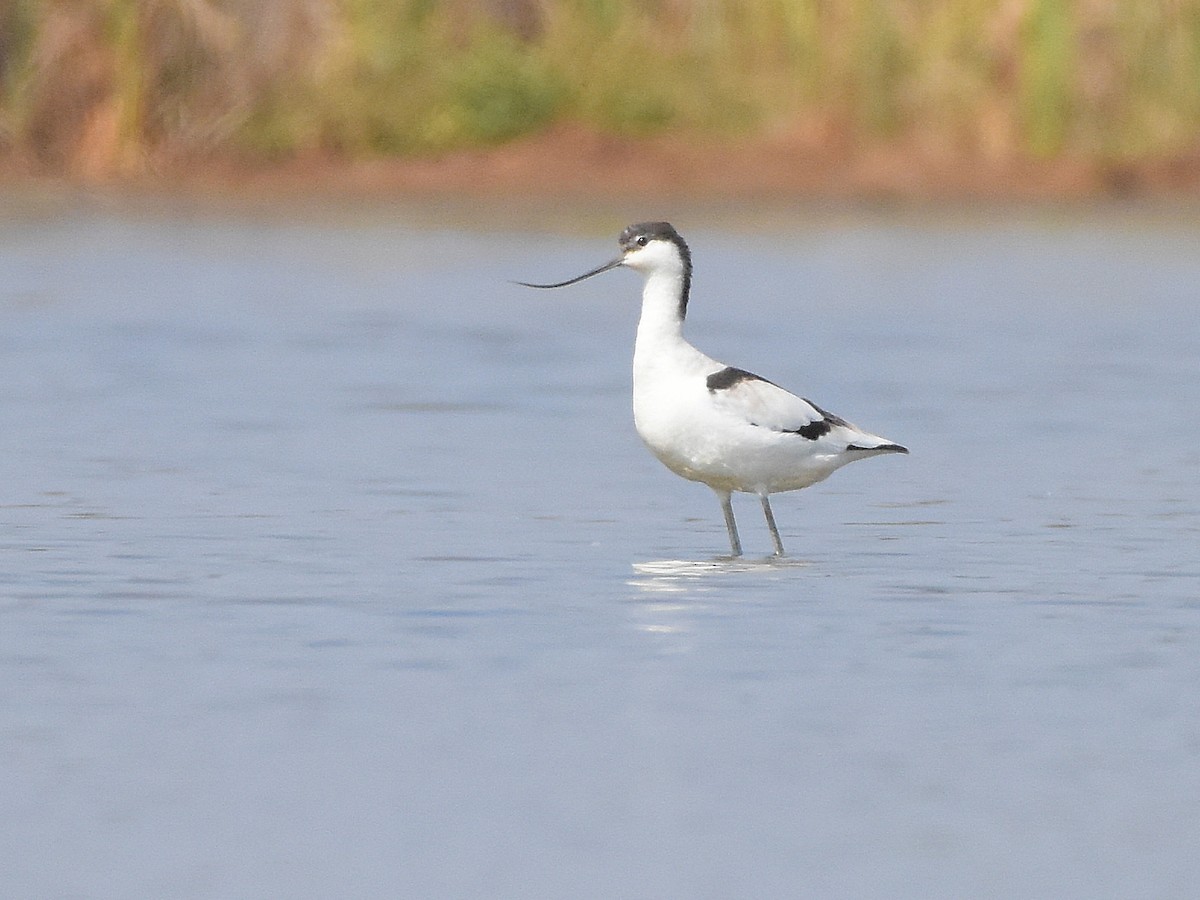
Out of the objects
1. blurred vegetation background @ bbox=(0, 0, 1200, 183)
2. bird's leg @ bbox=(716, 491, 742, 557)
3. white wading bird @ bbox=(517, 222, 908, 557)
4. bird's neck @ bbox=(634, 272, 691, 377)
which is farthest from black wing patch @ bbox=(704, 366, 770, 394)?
blurred vegetation background @ bbox=(0, 0, 1200, 183)

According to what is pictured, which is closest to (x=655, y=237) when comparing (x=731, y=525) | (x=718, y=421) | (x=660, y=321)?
(x=660, y=321)

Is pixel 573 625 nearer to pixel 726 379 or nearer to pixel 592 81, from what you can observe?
pixel 726 379

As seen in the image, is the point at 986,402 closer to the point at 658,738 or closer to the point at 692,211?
the point at 658,738

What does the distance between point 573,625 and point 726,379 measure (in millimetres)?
1694

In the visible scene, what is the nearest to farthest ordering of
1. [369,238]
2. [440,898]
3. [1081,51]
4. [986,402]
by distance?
[440,898] < [986,402] < [369,238] < [1081,51]

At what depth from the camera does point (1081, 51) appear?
26453 millimetres

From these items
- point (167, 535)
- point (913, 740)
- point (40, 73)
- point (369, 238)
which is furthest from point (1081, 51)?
point (913, 740)

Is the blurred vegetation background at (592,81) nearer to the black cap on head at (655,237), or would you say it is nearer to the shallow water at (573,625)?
the shallow water at (573,625)

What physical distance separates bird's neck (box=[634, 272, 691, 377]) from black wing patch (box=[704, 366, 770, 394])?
188 millimetres

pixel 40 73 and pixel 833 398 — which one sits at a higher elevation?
pixel 40 73

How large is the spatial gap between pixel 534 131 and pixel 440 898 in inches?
858

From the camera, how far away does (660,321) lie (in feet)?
32.2

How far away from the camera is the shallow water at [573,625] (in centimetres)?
575

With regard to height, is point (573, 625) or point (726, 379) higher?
point (726, 379)
